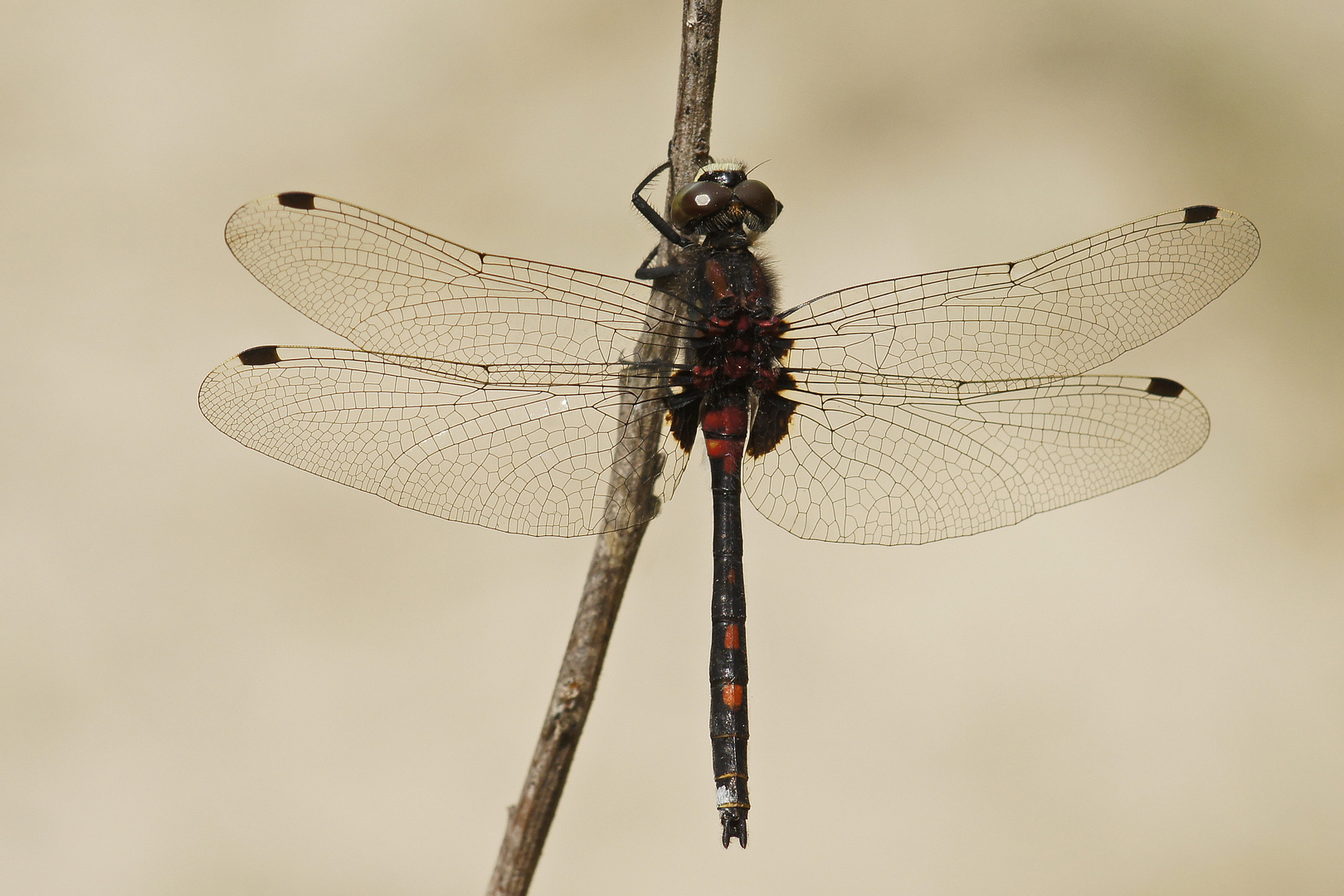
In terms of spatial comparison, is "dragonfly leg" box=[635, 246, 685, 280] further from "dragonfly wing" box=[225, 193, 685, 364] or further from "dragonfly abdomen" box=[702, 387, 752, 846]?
"dragonfly abdomen" box=[702, 387, 752, 846]

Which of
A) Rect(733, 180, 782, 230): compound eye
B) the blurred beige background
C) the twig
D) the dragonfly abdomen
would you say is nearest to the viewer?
the twig

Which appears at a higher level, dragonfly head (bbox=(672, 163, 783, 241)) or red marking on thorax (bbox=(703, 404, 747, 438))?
dragonfly head (bbox=(672, 163, 783, 241))

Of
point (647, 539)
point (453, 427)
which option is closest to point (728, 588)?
point (453, 427)

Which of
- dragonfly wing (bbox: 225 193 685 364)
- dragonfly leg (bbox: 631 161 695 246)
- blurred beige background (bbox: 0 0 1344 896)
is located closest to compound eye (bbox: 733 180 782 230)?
dragonfly leg (bbox: 631 161 695 246)

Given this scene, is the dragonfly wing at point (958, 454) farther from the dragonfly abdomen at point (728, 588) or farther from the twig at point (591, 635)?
the twig at point (591, 635)

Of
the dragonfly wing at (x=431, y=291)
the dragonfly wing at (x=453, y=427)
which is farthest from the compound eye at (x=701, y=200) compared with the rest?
the dragonfly wing at (x=453, y=427)

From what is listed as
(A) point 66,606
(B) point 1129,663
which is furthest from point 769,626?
(A) point 66,606
